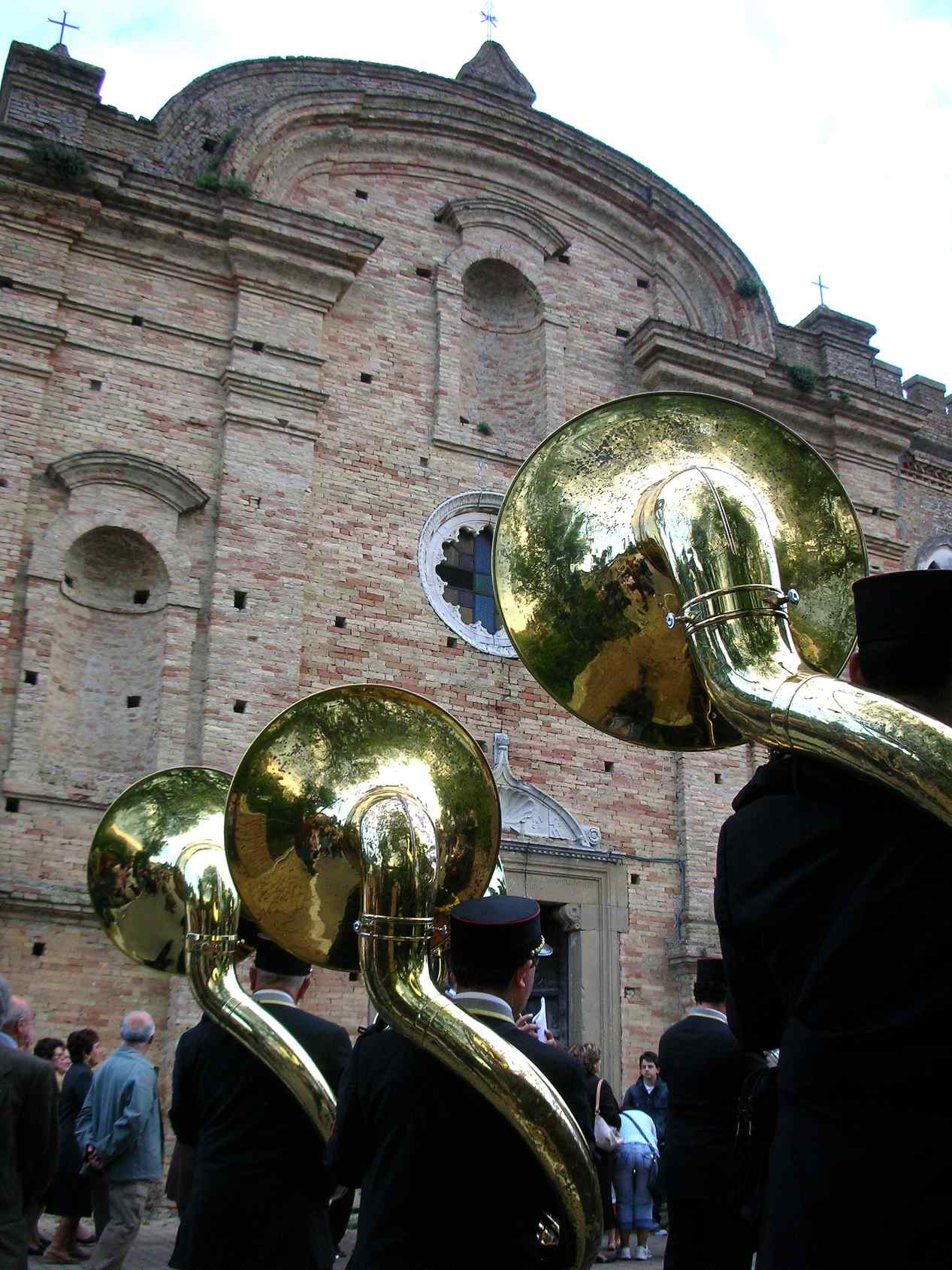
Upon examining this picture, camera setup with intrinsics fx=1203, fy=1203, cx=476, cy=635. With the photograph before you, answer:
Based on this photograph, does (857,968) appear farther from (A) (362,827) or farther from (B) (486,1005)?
(A) (362,827)

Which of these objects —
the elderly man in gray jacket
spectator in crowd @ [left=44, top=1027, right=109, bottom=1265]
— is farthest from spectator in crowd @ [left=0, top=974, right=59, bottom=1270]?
spectator in crowd @ [left=44, top=1027, right=109, bottom=1265]

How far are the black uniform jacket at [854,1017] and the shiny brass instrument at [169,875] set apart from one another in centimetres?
306

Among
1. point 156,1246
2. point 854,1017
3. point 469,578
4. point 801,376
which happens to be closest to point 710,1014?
point 854,1017

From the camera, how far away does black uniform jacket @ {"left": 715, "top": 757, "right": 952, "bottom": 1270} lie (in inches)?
66.7

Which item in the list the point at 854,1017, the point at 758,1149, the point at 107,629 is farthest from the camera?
the point at 107,629

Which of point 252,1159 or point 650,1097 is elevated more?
point 252,1159

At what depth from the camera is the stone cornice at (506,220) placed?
15.2 meters

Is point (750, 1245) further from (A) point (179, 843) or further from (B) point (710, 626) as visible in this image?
(B) point (710, 626)

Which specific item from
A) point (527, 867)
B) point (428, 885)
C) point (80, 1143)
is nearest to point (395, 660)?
point (527, 867)

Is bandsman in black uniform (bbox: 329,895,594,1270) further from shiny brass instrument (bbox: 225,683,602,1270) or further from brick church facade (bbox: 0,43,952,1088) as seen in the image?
brick church facade (bbox: 0,43,952,1088)

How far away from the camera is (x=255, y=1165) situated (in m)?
3.80

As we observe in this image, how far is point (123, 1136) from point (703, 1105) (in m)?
3.52

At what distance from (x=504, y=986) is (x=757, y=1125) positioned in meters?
0.79

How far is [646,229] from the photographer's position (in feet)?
54.5
